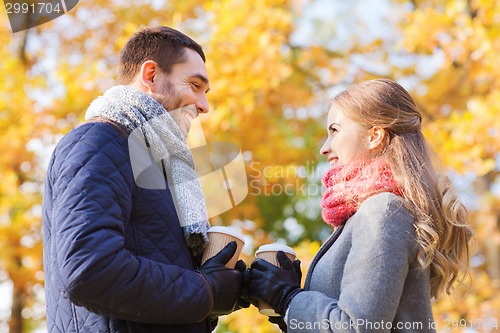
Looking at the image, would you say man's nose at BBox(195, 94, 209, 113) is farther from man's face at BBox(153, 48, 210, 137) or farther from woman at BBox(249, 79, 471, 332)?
woman at BBox(249, 79, 471, 332)

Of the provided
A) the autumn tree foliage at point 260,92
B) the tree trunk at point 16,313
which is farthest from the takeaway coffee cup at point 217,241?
the tree trunk at point 16,313

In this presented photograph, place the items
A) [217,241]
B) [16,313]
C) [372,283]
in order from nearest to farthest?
[372,283] < [217,241] < [16,313]

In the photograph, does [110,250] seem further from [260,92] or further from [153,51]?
[260,92]

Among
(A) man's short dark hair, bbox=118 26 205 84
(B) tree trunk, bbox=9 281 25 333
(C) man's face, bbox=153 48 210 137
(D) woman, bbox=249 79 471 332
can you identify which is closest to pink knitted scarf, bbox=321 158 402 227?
(D) woman, bbox=249 79 471 332

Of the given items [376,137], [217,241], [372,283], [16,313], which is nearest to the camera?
[372,283]

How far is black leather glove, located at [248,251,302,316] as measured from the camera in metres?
2.09

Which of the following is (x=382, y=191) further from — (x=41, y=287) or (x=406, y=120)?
(x=41, y=287)

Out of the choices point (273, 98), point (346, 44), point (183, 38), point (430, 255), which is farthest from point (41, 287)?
point (430, 255)

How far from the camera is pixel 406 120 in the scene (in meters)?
2.26

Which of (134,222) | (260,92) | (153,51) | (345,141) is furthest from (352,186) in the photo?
(260,92)

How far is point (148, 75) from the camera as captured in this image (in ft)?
7.52

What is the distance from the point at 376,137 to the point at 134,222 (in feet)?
3.03

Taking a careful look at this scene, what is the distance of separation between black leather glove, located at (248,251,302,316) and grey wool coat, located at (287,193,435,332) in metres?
0.05

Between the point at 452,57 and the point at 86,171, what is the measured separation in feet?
14.9
